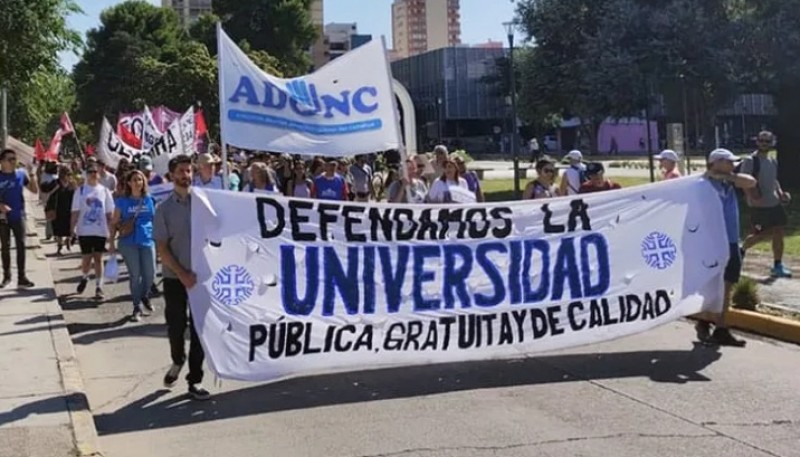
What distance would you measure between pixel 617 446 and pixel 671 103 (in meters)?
22.5

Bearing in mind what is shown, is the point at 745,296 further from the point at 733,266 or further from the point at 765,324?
the point at 733,266

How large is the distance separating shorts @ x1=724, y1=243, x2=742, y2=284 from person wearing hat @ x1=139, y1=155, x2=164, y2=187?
7343 millimetres

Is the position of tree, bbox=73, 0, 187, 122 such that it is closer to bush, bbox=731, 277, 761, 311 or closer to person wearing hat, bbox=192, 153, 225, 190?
person wearing hat, bbox=192, 153, 225, 190

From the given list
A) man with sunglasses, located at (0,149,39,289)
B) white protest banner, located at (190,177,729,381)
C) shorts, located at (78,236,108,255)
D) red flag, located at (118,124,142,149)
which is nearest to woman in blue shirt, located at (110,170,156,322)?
shorts, located at (78,236,108,255)

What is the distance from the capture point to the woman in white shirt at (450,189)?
1162cm

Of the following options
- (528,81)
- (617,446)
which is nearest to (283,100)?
(617,446)

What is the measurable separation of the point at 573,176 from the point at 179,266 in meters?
6.56

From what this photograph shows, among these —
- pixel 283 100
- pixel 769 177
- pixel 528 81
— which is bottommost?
pixel 769 177

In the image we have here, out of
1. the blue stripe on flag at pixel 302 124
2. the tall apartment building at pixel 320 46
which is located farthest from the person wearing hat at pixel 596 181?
the tall apartment building at pixel 320 46

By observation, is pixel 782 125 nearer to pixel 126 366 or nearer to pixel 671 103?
pixel 671 103

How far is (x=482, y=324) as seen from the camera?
7996mm

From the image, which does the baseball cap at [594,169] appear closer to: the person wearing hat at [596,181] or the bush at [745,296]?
the person wearing hat at [596,181]

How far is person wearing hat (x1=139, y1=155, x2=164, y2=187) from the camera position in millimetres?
13602

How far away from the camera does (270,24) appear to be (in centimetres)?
6925
